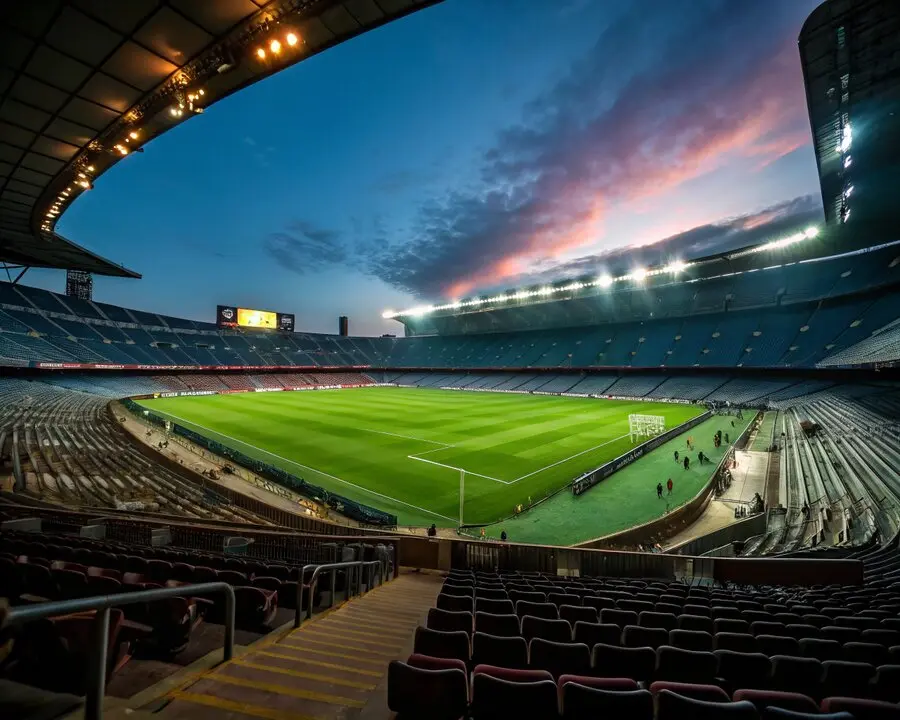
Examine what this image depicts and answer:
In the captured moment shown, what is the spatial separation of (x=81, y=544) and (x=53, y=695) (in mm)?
6693

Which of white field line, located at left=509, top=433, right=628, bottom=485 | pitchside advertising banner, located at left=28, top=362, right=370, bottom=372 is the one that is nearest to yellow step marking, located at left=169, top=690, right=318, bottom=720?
white field line, located at left=509, top=433, right=628, bottom=485

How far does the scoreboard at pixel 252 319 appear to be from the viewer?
291 feet

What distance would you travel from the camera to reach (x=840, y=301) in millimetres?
55344

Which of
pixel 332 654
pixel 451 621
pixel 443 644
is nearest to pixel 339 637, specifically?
pixel 332 654

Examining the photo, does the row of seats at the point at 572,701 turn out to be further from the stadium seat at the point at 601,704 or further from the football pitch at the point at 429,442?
the football pitch at the point at 429,442

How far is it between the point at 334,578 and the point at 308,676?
3065 millimetres

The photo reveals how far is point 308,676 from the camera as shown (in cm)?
392

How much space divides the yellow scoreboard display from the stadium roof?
81.5 m

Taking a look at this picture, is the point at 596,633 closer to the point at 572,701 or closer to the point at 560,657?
the point at 560,657

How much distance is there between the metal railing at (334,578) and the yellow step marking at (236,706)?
2306mm

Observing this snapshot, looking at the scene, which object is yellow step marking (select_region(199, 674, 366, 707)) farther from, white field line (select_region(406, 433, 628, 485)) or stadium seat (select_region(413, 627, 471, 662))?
white field line (select_region(406, 433, 628, 485))

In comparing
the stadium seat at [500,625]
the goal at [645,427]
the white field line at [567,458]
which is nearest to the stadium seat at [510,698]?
the stadium seat at [500,625]

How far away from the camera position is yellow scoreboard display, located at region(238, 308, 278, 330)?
301 ft

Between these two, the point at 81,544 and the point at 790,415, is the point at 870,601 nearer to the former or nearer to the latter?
the point at 81,544
